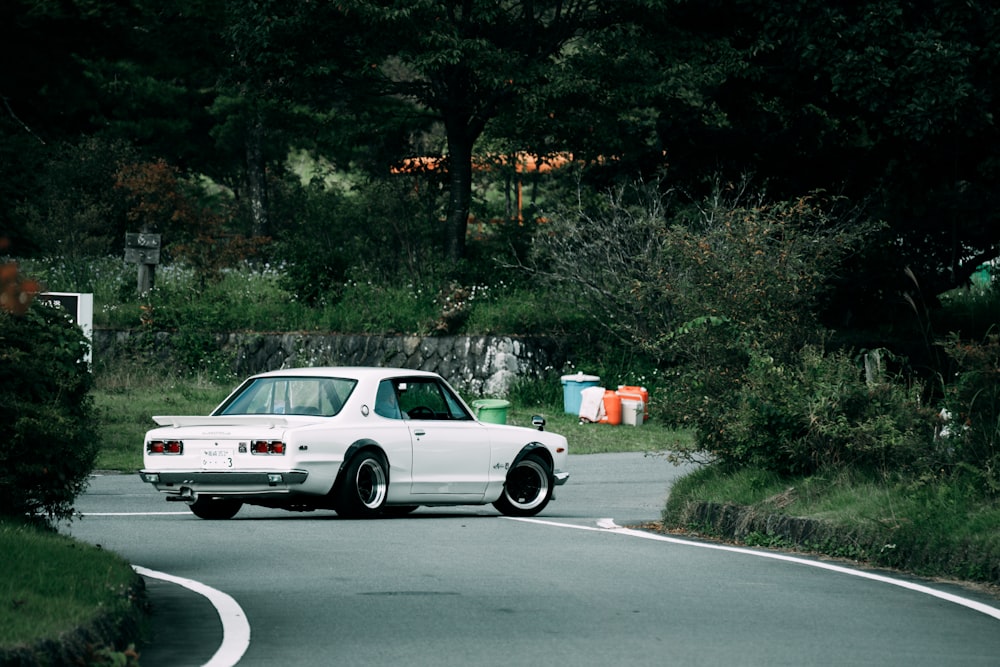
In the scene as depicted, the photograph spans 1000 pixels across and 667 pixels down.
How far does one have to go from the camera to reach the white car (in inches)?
598

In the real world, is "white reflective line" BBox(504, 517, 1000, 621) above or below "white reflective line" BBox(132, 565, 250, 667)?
above

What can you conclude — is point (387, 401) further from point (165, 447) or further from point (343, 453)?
point (165, 447)

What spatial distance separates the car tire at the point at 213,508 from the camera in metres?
16.3

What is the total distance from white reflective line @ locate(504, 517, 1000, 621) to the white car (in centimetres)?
69

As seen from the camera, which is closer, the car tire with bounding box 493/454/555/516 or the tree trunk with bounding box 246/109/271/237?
the car tire with bounding box 493/454/555/516

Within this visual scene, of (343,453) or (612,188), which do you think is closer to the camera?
(343,453)

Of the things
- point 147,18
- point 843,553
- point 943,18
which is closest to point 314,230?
point 147,18

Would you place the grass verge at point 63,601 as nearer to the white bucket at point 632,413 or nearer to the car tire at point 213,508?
the car tire at point 213,508

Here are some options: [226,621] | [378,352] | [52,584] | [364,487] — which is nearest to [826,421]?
[364,487]

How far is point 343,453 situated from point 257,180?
1515 inches

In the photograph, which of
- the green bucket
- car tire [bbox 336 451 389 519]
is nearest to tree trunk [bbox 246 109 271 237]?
the green bucket

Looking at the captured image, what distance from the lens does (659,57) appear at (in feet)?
123

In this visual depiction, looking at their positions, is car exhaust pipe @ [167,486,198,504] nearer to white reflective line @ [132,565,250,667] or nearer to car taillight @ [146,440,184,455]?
car taillight @ [146,440,184,455]

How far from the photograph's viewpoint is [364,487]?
1600 centimetres
